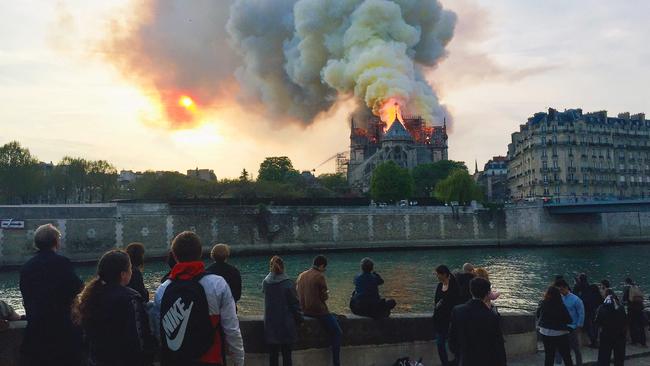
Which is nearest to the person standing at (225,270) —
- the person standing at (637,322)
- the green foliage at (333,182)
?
the person standing at (637,322)

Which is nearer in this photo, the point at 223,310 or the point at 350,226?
the point at 223,310

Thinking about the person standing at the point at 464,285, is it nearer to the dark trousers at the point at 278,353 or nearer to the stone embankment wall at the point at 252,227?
the dark trousers at the point at 278,353

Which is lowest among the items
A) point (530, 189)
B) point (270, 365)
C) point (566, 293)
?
point (270, 365)

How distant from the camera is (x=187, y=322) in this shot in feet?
14.9

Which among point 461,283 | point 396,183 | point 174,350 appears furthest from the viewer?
point 396,183

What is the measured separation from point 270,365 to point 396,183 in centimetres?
7276

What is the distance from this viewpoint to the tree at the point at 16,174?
7112 cm

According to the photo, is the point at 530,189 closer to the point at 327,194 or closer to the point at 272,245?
the point at 327,194

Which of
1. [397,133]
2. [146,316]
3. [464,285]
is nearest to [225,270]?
[146,316]

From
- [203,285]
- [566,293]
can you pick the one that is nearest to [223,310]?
[203,285]

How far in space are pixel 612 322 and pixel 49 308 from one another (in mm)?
7324

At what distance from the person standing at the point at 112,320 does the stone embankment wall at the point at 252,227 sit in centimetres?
4777

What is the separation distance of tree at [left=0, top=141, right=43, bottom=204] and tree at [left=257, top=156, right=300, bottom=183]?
38.6 m

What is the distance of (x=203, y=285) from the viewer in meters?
4.59
